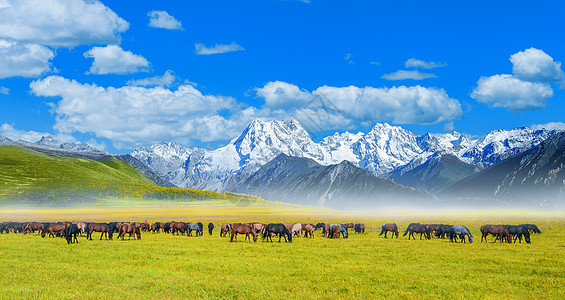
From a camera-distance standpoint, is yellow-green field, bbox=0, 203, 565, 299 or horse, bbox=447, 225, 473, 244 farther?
horse, bbox=447, 225, 473, 244

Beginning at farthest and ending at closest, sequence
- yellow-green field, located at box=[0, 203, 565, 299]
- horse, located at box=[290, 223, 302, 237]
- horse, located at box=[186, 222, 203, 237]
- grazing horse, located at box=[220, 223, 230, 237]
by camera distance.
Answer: horse, located at box=[186, 222, 203, 237], grazing horse, located at box=[220, 223, 230, 237], horse, located at box=[290, 223, 302, 237], yellow-green field, located at box=[0, 203, 565, 299]

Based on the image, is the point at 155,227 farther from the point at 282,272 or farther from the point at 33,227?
the point at 282,272

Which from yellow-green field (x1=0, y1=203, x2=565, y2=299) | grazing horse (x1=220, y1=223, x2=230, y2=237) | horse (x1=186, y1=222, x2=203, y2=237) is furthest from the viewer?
horse (x1=186, y1=222, x2=203, y2=237)

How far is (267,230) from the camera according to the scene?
48156mm

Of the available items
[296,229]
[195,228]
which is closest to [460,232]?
[296,229]

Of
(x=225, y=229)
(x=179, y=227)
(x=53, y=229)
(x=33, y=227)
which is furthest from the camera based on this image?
(x=33, y=227)

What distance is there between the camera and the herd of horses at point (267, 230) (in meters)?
46.6

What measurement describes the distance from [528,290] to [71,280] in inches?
1034

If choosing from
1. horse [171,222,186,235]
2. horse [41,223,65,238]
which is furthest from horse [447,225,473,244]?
horse [41,223,65,238]

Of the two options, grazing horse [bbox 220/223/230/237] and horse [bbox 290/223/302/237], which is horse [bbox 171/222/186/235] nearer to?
grazing horse [bbox 220/223/230/237]

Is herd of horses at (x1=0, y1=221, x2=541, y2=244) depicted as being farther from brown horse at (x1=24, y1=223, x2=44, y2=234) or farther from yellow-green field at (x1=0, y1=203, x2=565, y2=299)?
yellow-green field at (x1=0, y1=203, x2=565, y2=299)

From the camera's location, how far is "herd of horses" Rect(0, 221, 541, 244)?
46.6 m

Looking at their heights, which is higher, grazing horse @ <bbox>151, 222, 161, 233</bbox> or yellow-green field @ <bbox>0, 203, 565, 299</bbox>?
grazing horse @ <bbox>151, 222, 161, 233</bbox>

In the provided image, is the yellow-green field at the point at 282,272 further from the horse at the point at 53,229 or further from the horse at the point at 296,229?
the horse at the point at 53,229
